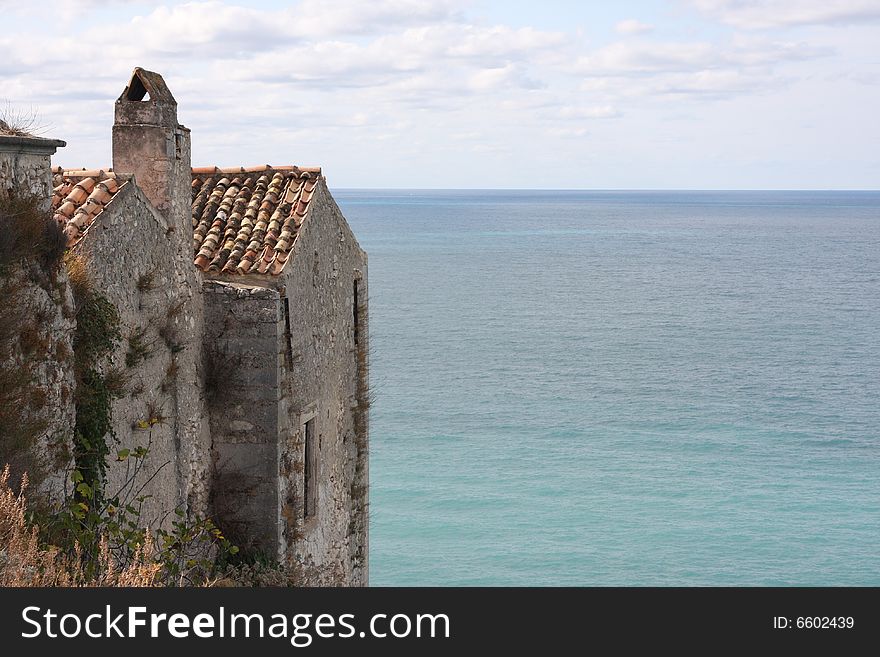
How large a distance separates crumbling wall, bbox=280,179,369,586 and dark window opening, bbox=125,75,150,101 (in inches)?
103

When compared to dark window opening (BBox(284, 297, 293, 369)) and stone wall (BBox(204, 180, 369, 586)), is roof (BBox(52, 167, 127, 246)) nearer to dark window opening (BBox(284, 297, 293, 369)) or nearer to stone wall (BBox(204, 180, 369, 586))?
stone wall (BBox(204, 180, 369, 586))

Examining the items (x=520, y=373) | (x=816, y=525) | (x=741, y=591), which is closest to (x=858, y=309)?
(x=520, y=373)

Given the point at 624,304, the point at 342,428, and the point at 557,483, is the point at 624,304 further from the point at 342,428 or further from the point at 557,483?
the point at 342,428

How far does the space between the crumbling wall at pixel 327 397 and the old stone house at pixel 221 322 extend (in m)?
0.04

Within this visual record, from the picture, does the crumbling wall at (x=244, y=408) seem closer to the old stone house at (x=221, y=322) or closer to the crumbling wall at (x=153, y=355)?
the old stone house at (x=221, y=322)

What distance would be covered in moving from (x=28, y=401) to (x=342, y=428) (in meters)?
8.33

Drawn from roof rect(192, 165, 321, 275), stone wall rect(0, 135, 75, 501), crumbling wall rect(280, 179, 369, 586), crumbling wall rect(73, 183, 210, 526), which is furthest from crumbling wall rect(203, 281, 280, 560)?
stone wall rect(0, 135, 75, 501)

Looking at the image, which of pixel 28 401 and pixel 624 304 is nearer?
pixel 28 401

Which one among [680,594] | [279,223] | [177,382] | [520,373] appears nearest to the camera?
[680,594]

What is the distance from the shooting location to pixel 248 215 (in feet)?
47.8

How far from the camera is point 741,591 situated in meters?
6.69

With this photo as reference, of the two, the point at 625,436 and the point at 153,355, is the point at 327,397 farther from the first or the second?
the point at 625,436

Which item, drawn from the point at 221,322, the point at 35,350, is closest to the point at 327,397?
the point at 221,322

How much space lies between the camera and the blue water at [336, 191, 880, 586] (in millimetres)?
38594
